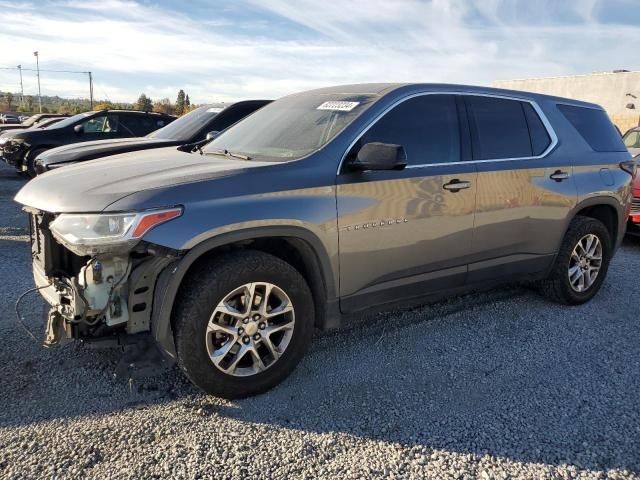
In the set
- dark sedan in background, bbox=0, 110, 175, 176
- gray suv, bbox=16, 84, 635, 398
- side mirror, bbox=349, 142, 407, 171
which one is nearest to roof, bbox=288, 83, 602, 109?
gray suv, bbox=16, 84, 635, 398

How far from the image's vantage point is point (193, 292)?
2.89 m

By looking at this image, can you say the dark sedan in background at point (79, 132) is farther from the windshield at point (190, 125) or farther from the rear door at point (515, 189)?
the rear door at point (515, 189)

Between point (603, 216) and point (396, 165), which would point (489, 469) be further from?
point (603, 216)

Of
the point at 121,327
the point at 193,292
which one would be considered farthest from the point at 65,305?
the point at 193,292

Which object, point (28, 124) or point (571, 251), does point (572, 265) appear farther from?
point (28, 124)

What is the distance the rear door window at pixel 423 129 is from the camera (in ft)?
11.9

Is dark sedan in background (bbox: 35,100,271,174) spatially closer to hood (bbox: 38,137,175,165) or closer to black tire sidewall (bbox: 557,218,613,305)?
hood (bbox: 38,137,175,165)

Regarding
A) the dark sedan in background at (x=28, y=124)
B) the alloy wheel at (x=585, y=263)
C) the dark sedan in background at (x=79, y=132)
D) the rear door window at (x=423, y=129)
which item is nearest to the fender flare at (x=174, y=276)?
the rear door window at (x=423, y=129)

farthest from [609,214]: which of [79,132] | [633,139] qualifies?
[79,132]

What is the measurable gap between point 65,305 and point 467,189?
272 cm

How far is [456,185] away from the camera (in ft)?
12.5

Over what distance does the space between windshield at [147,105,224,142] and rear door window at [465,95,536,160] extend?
455 centimetres

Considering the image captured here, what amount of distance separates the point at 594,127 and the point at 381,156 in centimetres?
295

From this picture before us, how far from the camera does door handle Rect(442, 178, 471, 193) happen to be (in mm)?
3770
